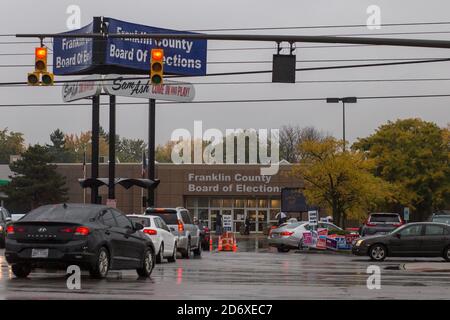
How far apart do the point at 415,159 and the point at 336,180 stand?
2306cm

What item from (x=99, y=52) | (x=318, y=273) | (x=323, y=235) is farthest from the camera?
(x=99, y=52)

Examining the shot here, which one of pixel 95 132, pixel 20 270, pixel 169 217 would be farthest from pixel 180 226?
pixel 95 132

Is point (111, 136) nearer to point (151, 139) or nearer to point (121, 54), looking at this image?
point (151, 139)

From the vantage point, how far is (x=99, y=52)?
42375 mm

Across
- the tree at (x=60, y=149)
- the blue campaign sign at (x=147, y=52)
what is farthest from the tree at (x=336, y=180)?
the tree at (x=60, y=149)

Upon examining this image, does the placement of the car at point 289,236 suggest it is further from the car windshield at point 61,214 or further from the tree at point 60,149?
the tree at point 60,149

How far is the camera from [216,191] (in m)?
73.1

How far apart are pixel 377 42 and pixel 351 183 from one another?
26992 millimetres

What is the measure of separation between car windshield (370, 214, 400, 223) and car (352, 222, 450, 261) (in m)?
11.6

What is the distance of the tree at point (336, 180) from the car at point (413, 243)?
1874cm

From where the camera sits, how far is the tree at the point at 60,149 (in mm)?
132750

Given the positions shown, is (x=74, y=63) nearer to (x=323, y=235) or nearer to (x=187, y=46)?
(x=187, y=46)
